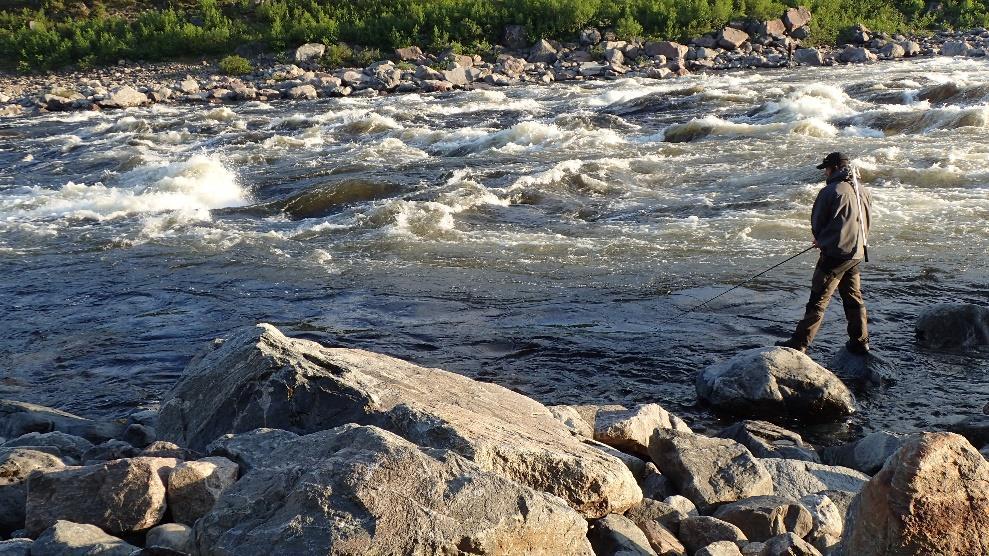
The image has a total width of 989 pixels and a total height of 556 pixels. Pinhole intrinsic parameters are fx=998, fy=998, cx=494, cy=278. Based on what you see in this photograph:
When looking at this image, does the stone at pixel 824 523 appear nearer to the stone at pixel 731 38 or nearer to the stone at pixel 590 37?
the stone at pixel 731 38

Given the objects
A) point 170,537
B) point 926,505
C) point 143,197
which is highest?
point 926,505

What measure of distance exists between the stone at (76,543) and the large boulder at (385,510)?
1.22 ft

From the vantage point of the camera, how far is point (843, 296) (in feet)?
27.3

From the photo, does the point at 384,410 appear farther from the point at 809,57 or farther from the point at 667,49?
the point at 667,49

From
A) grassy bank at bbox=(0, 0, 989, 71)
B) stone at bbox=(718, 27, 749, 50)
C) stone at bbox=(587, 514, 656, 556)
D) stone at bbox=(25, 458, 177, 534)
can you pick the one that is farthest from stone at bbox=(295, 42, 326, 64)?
stone at bbox=(587, 514, 656, 556)

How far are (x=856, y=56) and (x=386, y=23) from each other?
18473 millimetres

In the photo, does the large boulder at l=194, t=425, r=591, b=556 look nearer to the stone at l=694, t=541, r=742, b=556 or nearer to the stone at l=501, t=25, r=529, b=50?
the stone at l=694, t=541, r=742, b=556

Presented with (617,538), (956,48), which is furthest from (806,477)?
(956,48)

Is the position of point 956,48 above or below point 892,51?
above

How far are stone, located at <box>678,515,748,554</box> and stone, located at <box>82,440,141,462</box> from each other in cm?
307

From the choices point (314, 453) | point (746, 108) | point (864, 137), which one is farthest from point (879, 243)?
point (746, 108)

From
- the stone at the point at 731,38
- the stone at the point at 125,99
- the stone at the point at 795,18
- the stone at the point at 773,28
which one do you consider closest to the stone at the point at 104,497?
the stone at the point at 125,99

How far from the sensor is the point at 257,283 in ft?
37.0

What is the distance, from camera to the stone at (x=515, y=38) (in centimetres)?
3803
